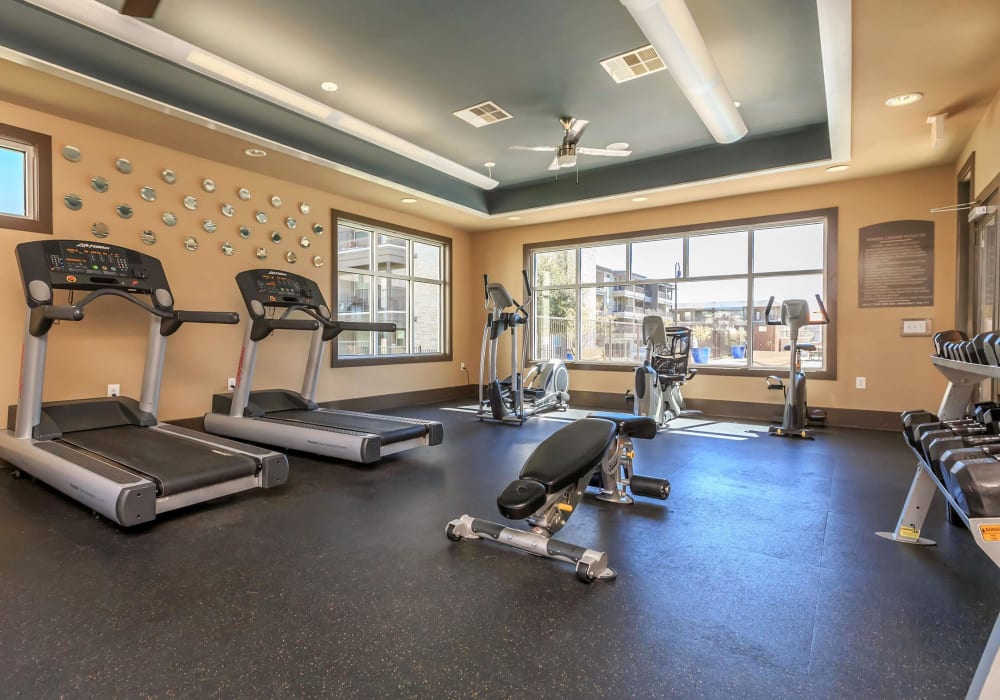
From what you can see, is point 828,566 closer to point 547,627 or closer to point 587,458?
point 587,458

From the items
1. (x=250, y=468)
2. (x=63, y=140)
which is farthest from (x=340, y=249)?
(x=250, y=468)

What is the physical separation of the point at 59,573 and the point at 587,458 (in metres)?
2.37

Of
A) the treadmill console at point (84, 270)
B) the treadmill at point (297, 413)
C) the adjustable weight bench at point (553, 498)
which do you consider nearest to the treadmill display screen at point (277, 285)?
the treadmill at point (297, 413)

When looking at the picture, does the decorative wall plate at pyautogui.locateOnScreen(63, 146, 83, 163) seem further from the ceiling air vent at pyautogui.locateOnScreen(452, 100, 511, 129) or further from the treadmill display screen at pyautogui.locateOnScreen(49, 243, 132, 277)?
the ceiling air vent at pyautogui.locateOnScreen(452, 100, 511, 129)

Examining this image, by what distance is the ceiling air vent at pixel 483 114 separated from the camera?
4.66 meters

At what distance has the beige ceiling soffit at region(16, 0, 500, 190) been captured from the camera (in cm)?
283

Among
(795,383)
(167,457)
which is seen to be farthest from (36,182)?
(795,383)

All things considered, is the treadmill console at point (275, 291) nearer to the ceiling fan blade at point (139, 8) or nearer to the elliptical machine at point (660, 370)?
the ceiling fan blade at point (139, 8)

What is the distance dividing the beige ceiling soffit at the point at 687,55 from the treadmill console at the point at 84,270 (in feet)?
13.0

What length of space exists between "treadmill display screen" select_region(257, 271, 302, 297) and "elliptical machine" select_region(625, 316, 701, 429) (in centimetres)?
376

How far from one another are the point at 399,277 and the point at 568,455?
5.50 metres

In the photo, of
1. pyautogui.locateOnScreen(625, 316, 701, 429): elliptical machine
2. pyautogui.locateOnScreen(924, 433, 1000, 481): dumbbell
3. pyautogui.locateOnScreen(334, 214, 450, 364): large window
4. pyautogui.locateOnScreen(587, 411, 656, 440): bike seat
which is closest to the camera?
pyautogui.locateOnScreen(924, 433, 1000, 481): dumbbell

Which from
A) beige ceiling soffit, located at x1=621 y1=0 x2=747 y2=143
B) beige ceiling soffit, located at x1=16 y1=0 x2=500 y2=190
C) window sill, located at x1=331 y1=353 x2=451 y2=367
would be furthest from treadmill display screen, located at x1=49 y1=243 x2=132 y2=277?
beige ceiling soffit, located at x1=621 y1=0 x2=747 y2=143

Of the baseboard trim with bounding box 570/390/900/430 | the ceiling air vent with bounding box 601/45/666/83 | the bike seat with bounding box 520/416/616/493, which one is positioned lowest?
the baseboard trim with bounding box 570/390/900/430
